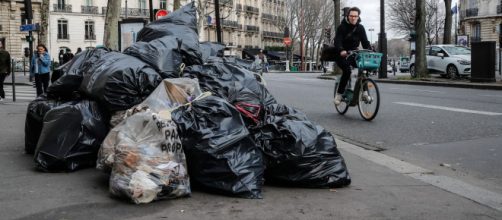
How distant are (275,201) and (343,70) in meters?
4.93

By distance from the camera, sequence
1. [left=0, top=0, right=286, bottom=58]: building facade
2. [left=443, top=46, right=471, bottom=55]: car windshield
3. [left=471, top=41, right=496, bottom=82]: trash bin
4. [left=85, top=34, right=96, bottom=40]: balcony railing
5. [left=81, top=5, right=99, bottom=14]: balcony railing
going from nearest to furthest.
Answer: [left=471, top=41, right=496, bottom=82]: trash bin, [left=443, top=46, right=471, bottom=55]: car windshield, [left=0, top=0, right=286, bottom=58]: building facade, [left=81, top=5, right=99, bottom=14]: balcony railing, [left=85, top=34, right=96, bottom=40]: balcony railing

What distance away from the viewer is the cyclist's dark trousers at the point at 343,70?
8266 mm

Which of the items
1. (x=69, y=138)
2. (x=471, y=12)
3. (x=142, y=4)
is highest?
(x=142, y=4)

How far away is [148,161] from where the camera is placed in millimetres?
3723

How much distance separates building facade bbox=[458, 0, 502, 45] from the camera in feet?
216

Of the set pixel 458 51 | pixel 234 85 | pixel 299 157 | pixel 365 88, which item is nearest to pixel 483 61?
pixel 458 51

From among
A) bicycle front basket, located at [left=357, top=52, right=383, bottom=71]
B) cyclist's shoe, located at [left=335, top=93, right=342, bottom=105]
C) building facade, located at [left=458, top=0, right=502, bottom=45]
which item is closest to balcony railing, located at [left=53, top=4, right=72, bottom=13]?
building facade, located at [left=458, top=0, right=502, bottom=45]

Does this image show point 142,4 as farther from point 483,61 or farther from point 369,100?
point 369,100

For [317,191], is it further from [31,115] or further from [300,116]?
[31,115]

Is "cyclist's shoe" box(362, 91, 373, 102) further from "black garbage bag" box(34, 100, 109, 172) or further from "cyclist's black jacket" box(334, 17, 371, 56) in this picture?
"black garbage bag" box(34, 100, 109, 172)

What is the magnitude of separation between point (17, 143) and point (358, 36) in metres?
5.00

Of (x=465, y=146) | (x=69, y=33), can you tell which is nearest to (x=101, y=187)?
(x=465, y=146)

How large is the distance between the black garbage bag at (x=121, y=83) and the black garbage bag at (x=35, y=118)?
62cm

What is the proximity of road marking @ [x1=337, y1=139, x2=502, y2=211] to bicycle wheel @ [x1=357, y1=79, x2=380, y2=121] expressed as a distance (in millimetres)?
2153
